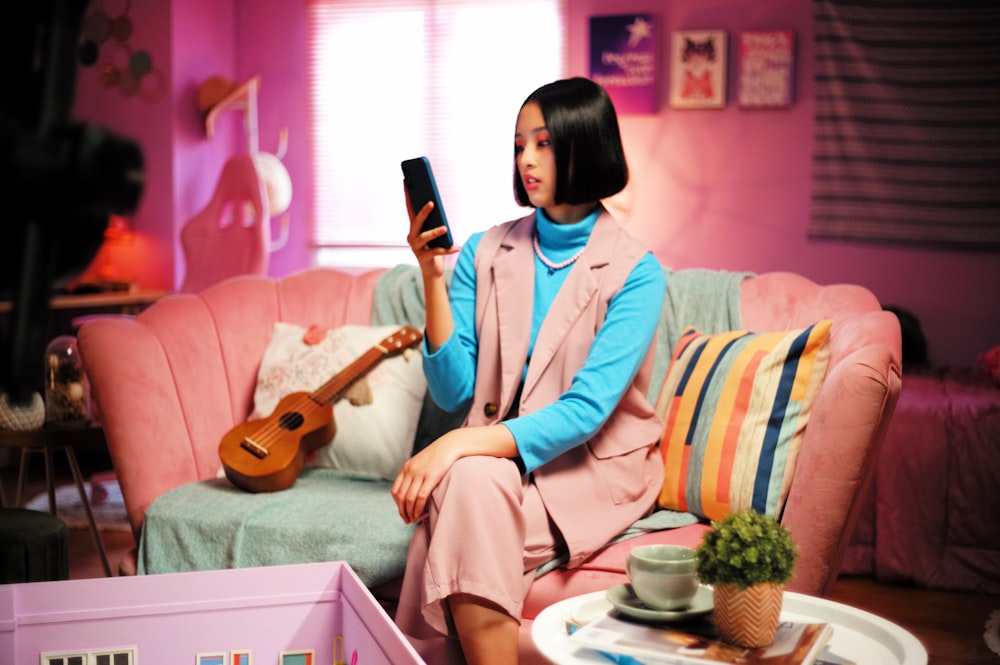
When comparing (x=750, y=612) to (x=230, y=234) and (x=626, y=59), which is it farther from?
(x=230, y=234)

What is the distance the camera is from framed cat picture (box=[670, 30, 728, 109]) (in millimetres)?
4375

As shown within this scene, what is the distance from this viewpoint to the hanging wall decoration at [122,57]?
5.02m

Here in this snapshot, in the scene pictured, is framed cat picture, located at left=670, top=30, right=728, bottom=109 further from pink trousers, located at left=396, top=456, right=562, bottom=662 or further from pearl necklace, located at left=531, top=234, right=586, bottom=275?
pink trousers, located at left=396, top=456, right=562, bottom=662

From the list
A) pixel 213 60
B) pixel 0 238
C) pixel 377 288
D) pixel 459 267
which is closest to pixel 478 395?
pixel 459 267

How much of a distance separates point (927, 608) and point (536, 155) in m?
1.74

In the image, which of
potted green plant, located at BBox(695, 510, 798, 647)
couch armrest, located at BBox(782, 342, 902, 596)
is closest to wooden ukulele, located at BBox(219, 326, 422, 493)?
couch armrest, located at BBox(782, 342, 902, 596)

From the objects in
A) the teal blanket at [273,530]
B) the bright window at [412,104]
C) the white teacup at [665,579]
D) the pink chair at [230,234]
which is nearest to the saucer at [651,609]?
the white teacup at [665,579]

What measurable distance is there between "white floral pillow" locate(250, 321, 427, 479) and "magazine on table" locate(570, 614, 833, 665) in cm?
115

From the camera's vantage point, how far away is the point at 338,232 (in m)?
5.29

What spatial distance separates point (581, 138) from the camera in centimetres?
196

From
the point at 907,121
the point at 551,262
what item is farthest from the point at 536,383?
the point at 907,121

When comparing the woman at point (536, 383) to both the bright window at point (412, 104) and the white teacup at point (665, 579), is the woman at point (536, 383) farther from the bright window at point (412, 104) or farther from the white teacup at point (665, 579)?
the bright window at point (412, 104)

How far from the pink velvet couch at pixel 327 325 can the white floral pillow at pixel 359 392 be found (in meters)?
0.13

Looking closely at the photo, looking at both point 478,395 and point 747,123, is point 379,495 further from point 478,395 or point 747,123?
point 747,123
